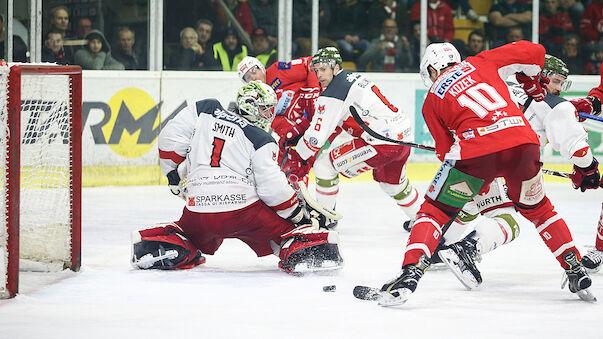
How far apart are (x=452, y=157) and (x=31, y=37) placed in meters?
4.81

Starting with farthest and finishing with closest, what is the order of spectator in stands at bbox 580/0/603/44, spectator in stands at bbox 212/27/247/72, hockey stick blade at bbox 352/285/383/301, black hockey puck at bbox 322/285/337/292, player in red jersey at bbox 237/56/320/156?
spectator in stands at bbox 580/0/603/44 → spectator in stands at bbox 212/27/247/72 → player in red jersey at bbox 237/56/320/156 → black hockey puck at bbox 322/285/337/292 → hockey stick blade at bbox 352/285/383/301

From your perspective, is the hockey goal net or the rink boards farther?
the rink boards

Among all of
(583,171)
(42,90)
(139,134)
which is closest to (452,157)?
(583,171)

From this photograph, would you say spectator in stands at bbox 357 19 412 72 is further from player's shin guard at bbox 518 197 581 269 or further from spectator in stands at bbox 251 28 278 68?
player's shin guard at bbox 518 197 581 269

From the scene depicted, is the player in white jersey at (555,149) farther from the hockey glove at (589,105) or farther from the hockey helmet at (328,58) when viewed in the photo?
the hockey helmet at (328,58)

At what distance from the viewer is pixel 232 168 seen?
4020 mm

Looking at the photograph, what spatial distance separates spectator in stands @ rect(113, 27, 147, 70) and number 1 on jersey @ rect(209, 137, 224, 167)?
3.64 m

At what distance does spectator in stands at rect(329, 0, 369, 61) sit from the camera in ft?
27.5

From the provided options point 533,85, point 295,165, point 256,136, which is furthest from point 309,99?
point 533,85

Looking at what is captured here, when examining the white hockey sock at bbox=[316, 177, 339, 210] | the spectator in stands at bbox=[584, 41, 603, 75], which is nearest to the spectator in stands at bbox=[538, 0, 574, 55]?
the spectator in stands at bbox=[584, 41, 603, 75]

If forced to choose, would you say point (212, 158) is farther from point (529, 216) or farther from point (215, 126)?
point (529, 216)

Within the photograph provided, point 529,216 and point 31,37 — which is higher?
point 31,37

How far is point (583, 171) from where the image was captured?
A: 411 cm

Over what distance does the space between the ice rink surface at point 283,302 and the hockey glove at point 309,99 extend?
3.64ft
